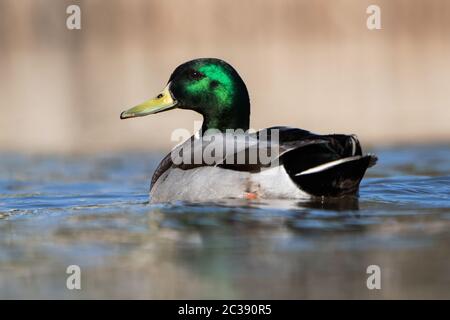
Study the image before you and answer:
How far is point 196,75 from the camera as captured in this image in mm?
7863

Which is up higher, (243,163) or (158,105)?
(158,105)

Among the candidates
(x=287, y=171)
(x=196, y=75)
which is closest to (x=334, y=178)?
→ (x=287, y=171)

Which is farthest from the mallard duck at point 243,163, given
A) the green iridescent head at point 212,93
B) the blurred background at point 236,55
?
the blurred background at point 236,55

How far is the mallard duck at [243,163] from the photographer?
6566mm

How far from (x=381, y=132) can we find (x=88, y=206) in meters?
5.39

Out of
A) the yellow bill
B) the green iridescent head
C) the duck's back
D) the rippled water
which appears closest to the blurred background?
the yellow bill

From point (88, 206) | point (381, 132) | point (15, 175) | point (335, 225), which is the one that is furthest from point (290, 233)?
point (381, 132)

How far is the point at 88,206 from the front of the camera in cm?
752

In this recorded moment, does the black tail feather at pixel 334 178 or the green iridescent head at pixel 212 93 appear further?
the green iridescent head at pixel 212 93

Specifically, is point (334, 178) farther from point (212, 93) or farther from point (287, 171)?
point (212, 93)

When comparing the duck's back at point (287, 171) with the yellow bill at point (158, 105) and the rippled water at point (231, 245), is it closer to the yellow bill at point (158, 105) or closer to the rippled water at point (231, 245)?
the rippled water at point (231, 245)

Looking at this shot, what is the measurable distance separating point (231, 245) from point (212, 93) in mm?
2457

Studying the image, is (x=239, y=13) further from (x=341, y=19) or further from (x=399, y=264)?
(x=399, y=264)

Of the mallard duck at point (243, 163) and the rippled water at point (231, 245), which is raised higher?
the mallard duck at point (243, 163)
